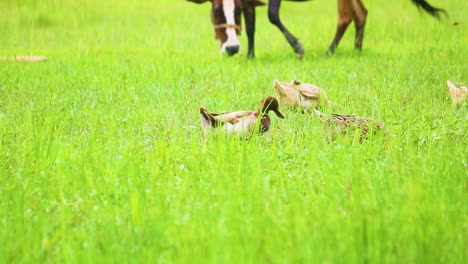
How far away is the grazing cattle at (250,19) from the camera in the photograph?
631 cm

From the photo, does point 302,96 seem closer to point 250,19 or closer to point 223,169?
point 223,169

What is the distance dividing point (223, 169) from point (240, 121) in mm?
633

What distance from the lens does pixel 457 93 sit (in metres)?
3.89

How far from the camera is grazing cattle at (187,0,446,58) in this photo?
20.7 ft

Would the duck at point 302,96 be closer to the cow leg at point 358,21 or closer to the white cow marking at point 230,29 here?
the white cow marking at point 230,29

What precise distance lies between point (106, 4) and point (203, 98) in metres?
9.75

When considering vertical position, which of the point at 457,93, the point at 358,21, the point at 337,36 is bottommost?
the point at 337,36

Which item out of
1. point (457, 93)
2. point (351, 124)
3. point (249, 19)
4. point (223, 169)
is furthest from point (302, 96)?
point (249, 19)

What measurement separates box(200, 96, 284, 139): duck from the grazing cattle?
327 centimetres

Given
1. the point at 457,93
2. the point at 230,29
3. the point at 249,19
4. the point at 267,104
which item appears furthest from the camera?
the point at 249,19

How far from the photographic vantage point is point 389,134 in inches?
117

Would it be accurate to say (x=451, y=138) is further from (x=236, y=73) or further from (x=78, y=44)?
(x=78, y=44)

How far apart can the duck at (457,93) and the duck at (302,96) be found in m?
0.82

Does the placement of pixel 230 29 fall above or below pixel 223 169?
below
